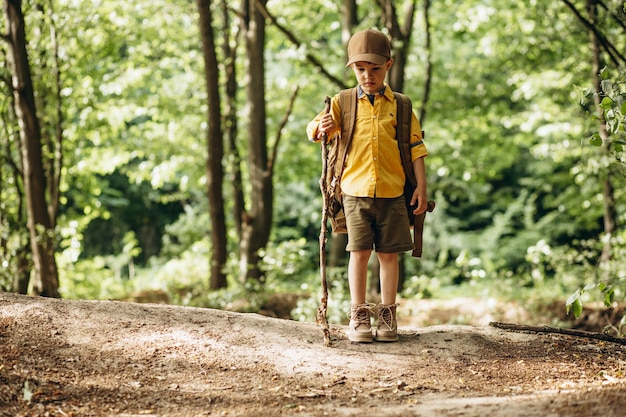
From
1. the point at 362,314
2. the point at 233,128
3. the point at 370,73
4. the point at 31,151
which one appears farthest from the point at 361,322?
the point at 233,128

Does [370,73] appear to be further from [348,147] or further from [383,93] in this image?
[348,147]

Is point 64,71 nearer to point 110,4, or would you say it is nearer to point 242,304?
point 110,4

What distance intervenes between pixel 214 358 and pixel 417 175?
1.73 m

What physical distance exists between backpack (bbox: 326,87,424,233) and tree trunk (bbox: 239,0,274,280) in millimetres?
5700

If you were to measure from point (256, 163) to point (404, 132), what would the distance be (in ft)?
20.0

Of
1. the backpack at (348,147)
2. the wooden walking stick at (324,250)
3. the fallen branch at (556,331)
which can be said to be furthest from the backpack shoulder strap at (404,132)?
the fallen branch at (556,331)

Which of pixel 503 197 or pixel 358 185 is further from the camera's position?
pixel 503 197

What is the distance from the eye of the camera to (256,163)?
10.4 m

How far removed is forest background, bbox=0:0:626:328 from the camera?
8.44 meters

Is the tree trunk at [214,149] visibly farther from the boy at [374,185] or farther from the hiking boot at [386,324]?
A: the hiking boot at [386,324]

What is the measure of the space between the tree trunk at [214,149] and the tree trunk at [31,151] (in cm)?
260

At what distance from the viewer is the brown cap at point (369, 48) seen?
4273mm

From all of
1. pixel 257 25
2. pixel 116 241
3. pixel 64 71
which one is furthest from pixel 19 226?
pixel 116 241

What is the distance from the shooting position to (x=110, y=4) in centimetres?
1136
